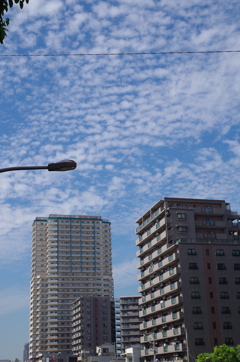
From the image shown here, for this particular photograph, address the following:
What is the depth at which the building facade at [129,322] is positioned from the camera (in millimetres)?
140000

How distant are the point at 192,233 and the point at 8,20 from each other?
79210 millimetres

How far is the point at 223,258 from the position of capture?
82.1 meters

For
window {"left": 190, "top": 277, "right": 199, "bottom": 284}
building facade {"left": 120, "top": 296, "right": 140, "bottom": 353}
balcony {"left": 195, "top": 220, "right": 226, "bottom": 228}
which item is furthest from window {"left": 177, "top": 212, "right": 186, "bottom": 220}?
building facade {"left": 120, "top": 296, "right": 140, "bottom": 353}

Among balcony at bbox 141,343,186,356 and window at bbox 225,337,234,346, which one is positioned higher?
window at bbox 225,337,234,346

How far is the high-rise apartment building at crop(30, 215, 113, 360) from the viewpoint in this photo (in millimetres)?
173375

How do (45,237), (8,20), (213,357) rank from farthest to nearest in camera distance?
(45,237)
(213,357)
(8,20)

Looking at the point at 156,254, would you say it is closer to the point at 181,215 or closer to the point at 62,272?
the point at 181,215

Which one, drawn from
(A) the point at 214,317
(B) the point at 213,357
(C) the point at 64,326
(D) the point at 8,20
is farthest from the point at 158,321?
(C) the point at 64,326

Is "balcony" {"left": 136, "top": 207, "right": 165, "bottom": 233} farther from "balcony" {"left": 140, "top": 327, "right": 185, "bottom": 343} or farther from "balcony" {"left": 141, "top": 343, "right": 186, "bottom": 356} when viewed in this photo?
"balcony" {"left": 141, "top": 343, "right": 186, "bottom": 356}

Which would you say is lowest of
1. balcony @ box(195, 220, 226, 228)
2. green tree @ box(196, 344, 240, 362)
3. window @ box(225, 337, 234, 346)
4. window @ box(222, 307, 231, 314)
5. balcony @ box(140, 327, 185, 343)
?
green tree @ box(196, 344, 240, 362)

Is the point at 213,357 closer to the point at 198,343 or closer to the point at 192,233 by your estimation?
the point at 198,343

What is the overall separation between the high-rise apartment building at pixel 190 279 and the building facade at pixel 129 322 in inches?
1903

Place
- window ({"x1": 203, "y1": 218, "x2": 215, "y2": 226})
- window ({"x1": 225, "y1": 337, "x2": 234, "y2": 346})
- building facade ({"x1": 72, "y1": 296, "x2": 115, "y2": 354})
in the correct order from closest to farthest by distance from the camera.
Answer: window ({"x1": 225, "y1": 337, "x2": 234, "y2": 346}), window ({"x1": 203, "y1": 218, "x2": 215, "y2": 226}), building facade ({"x1": 72, "y1": 296, "x2": 115, "y2": 354})

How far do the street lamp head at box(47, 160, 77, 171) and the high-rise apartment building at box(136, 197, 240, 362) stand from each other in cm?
6628
